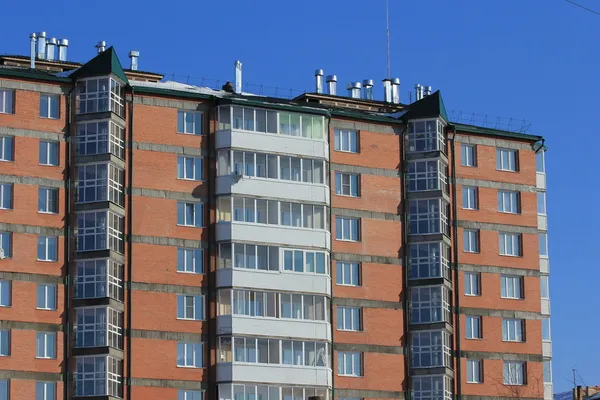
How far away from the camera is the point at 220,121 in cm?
10544

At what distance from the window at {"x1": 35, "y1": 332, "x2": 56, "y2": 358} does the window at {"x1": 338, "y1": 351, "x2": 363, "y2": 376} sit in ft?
67.6

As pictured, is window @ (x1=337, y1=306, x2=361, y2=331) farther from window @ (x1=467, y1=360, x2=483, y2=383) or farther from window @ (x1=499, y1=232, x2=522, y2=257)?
window @ (x1=499, y1=232, x2=522, y2=257)

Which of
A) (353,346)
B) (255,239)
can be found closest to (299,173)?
(255,239)

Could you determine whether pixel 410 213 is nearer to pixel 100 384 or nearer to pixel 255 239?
pixel 255 239

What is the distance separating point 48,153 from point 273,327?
62.1 feet

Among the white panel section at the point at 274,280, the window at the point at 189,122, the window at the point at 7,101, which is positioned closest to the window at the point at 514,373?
the white panel section at the point at 274,280

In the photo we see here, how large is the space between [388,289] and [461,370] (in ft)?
26.3

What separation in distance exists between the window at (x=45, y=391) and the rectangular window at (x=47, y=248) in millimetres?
7985

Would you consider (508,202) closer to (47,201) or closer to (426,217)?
(426,217)

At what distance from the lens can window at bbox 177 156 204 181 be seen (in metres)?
104

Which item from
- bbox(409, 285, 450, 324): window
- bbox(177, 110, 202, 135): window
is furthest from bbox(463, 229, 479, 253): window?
bbox(177, 110, 202, 135): window

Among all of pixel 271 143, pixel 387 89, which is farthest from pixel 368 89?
pixel 271 143

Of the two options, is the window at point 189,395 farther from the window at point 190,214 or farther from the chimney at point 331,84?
the chimney at point 331,84

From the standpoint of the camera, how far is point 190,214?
103 meters
